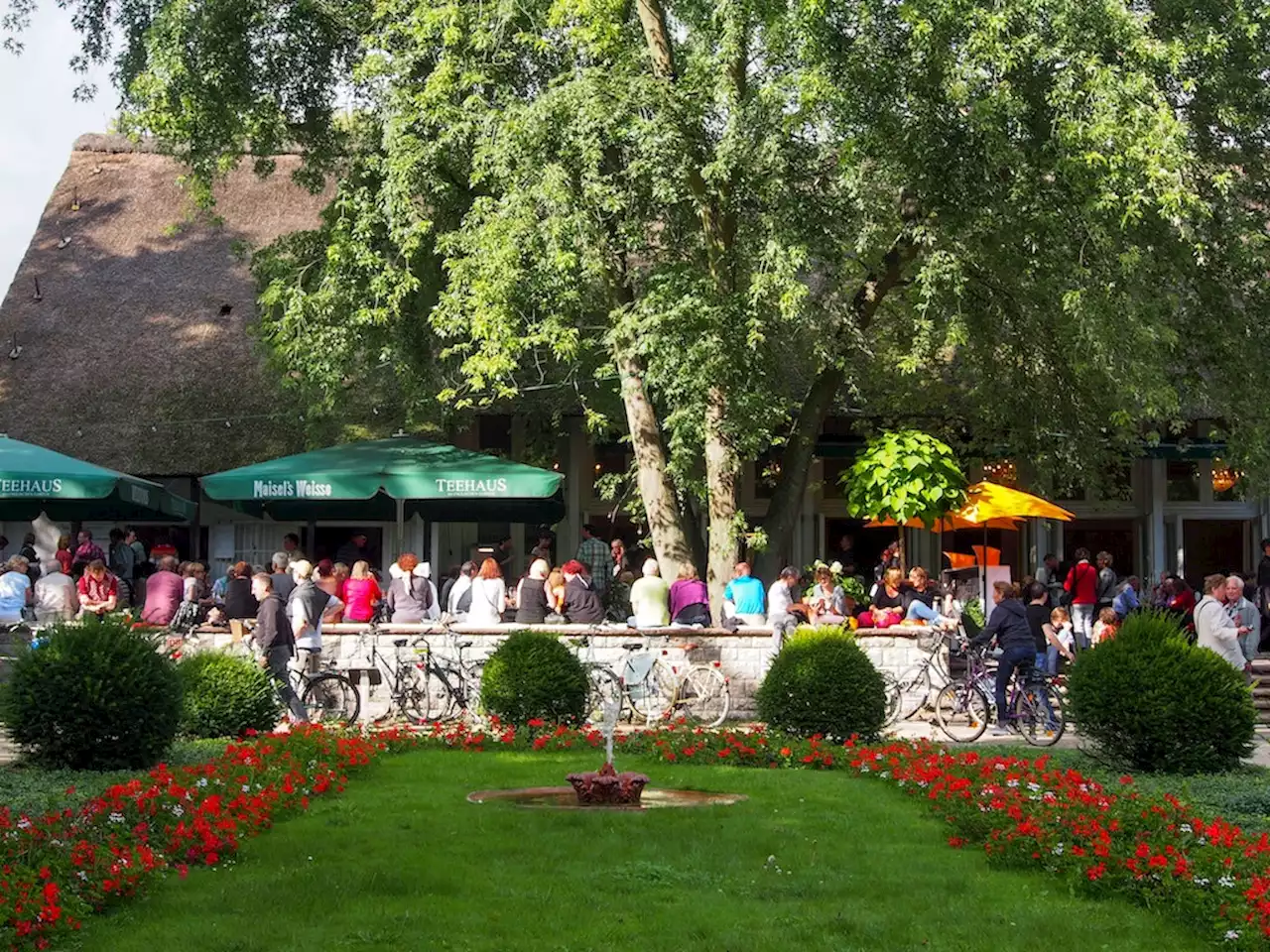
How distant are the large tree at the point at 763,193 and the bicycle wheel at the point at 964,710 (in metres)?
3.72

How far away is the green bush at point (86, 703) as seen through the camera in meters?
14.1

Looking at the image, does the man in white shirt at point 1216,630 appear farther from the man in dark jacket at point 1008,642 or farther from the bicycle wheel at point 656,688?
the bicycle wheel at point 656,688

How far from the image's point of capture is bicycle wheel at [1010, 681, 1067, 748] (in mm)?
17234

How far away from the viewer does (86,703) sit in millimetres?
14086

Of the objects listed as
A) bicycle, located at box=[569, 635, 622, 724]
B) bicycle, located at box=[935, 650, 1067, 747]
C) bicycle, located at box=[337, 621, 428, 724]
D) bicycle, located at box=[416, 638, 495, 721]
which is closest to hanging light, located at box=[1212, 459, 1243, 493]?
bicycle, located at box=[935, 650, 1067, 747]

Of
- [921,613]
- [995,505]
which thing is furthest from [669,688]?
[995,505]

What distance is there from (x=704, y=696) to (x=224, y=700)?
524cm

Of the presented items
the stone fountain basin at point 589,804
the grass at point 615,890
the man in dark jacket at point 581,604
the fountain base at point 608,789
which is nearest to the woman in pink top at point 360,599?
the man in dark jacket at point 581,604

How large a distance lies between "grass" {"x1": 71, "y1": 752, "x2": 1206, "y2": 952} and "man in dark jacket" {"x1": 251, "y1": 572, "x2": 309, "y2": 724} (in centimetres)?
516

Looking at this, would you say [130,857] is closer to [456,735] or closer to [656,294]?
[456,735]

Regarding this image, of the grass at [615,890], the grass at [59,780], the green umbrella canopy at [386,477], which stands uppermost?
the green umbrella canopy at [386,477]

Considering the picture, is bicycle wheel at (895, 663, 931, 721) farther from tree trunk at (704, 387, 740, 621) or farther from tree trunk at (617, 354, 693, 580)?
tree trunk at (617, 354, 693, 580)

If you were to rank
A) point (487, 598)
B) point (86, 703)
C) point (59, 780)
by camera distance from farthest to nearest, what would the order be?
point (487, 598) → point (86, 703) → point (59, 780)

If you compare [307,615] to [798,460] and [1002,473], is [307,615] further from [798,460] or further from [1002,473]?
[1002,473]
